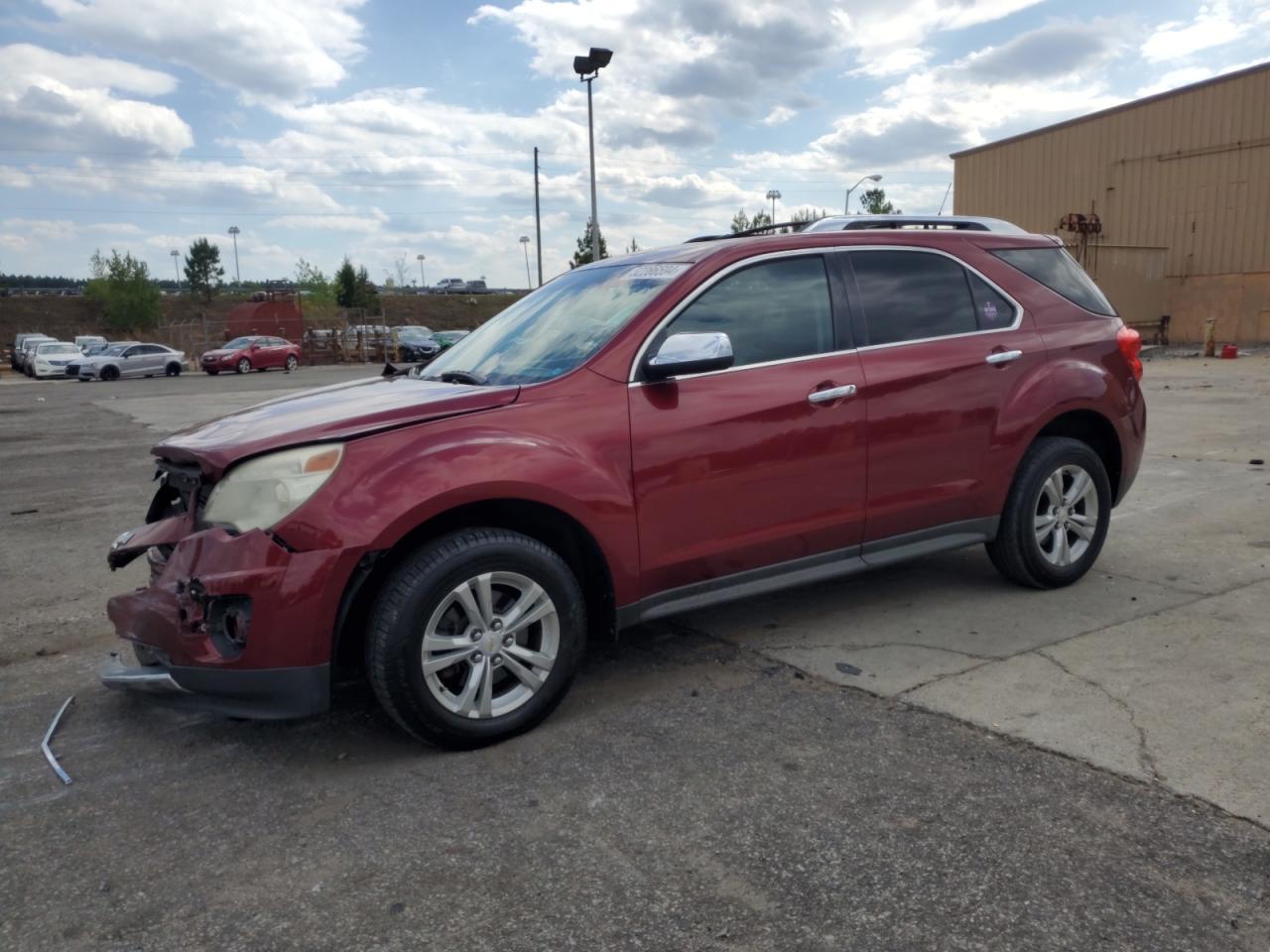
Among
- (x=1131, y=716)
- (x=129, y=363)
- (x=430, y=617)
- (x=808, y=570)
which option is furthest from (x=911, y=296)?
(x=129, y=363)

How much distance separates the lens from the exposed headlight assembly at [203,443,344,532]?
122 inches

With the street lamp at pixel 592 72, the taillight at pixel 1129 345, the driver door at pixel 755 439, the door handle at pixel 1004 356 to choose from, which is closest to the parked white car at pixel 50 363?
the street lamp at pixel 592 72

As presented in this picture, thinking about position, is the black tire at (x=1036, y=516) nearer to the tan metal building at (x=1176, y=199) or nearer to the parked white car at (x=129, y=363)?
the tan metal building at (x=1176, y=199)

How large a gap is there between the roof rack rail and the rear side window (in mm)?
150

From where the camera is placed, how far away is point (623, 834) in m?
2.77

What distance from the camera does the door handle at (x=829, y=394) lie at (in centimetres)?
400

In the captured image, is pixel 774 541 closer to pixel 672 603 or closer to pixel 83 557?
pixel 672 603

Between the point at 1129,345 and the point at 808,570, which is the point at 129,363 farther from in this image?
the point at 1129,345

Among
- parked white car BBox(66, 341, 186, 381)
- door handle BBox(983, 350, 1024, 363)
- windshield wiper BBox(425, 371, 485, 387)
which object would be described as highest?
door handle BBox(983, 350, 1024, 363)

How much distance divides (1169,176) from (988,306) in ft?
93.6

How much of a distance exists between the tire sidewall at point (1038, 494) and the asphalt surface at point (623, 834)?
1.53 meters

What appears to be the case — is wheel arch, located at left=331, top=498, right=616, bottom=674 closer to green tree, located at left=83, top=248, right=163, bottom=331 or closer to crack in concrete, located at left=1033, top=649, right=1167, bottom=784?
crack in concrete, located at left=1033, top=649, right=1167, bottom=784

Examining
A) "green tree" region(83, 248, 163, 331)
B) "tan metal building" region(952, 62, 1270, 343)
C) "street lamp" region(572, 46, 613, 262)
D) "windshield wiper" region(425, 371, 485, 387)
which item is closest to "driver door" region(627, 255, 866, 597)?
"windshield wiper" region(425, 371, 485, 387)

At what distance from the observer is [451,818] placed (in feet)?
9.50
